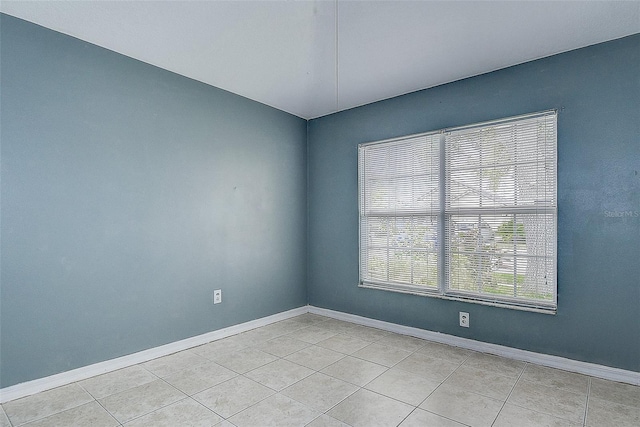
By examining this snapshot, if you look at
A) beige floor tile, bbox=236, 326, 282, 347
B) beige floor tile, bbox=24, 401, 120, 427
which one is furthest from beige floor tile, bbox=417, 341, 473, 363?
beige floor tile, bbox=24, 401, 120, 427

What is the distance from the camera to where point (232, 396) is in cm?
221

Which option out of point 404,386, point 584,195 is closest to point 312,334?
point 404,386

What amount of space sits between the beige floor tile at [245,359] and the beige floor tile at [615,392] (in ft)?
7.42

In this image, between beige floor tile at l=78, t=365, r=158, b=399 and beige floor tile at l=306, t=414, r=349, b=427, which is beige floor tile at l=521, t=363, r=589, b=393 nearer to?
beige floor tile at l=306, t=414, r=349, b=427

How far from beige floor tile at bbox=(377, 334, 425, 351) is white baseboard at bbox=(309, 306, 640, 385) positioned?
0.29 feet

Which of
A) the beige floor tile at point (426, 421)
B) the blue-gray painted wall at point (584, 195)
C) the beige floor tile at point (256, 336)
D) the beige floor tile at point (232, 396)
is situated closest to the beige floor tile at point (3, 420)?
the beige floor tile at point (232, 396)

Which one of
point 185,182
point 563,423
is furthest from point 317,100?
point 563,423

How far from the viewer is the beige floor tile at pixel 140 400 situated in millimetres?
2027

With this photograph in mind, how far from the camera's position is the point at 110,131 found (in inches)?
104

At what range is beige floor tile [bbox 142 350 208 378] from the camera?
259cm

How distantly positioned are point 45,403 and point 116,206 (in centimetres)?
133

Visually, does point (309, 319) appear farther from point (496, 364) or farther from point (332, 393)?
point (496, 364)

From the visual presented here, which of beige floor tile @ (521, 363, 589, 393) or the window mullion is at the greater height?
the window mullion

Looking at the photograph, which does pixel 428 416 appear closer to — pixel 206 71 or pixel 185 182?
pixel 185 182
